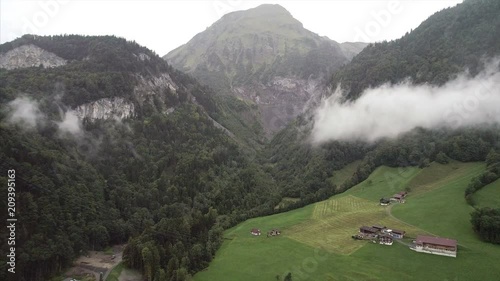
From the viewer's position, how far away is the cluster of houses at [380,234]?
9581 centimetres

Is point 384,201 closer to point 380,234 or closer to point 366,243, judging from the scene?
point 380,234

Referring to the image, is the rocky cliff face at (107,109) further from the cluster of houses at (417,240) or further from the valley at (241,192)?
the cluster of houses at (417,240)

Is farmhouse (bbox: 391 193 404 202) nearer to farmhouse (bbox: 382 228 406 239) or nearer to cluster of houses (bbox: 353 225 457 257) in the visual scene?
cluster of houses (bbox: 353 225 457 257)

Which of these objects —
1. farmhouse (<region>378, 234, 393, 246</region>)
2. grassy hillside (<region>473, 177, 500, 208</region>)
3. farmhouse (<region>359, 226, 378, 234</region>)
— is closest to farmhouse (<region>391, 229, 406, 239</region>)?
farmhouse (<region>378, 234, 393, 246</region>)

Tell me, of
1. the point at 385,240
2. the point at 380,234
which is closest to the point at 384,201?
the point at 380,234

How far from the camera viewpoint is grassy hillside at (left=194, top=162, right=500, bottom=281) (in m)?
81.6

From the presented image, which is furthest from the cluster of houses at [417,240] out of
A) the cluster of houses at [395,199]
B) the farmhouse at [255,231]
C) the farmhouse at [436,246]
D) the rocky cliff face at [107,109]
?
the rocky cliff face at [107,109]

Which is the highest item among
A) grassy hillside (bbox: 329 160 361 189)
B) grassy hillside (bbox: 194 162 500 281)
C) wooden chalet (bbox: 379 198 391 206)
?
grassy hillside (bbox: 329 160 361 189)

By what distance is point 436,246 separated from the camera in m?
87.0

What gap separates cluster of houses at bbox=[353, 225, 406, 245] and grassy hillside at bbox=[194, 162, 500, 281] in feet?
7.86

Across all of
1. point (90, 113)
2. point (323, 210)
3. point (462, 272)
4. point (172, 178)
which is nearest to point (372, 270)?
point (462, 272)

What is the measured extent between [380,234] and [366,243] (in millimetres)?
4940

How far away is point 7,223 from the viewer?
96.4 meters

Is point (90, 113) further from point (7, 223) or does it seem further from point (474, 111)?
point (474, 111)
